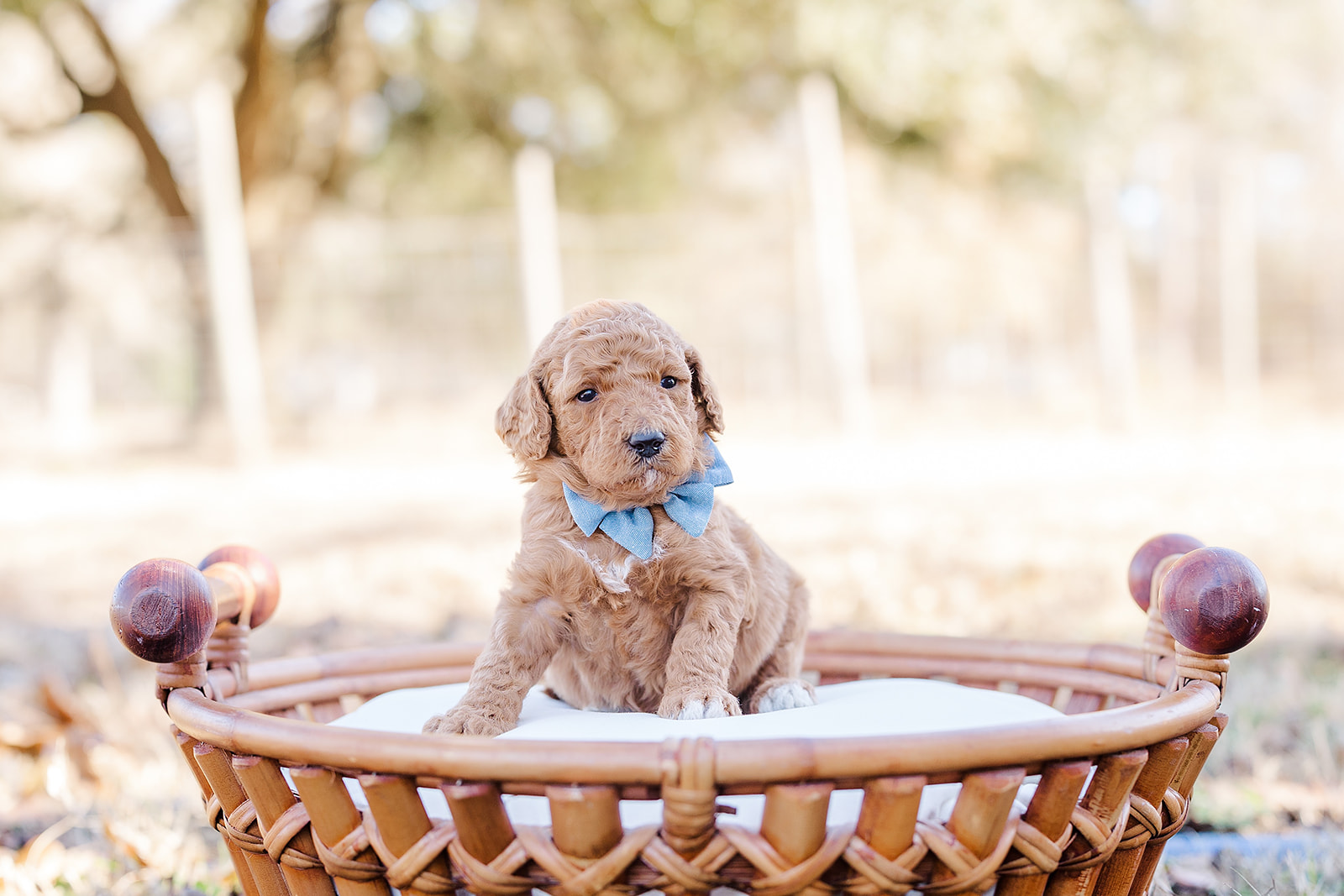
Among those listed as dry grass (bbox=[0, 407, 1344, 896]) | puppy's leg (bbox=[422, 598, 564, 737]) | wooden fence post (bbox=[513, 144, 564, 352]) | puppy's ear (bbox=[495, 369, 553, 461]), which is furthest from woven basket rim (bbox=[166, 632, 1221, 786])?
wooden fence post (bbox=[513, 144, 564, 352])

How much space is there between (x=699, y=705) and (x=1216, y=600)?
663mm

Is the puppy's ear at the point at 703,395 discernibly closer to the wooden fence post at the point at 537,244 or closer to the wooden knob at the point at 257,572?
the wooden knob at the point at 257,572

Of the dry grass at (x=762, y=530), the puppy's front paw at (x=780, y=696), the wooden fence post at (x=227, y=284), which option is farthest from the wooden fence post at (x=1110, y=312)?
the puppy's front paw at (x=780, y=696)

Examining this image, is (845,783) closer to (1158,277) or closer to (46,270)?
(1158,277)

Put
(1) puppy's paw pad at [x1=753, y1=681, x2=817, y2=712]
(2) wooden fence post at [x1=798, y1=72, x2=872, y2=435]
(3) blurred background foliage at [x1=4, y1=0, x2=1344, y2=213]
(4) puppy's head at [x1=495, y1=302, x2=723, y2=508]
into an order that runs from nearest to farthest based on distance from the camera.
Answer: (4) puppy's head at [x1=495, y1=302, x2=723, y2=508] → (1) puppy's paw pad at [x1=753, y1=681, x2=817, y2=712] → (2) wooden fence post at [x1=798, y1=72, x2=872, y2=435] → (3) blurred background foliage at [x1=4, y1=0, x2=1344, y2=213]

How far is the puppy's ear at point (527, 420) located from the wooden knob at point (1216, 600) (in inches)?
34.3

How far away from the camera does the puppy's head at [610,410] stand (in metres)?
1.43

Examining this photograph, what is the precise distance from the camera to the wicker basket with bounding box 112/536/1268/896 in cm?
104

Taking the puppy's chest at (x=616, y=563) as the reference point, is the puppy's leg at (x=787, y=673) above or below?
below

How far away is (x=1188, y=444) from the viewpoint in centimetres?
799

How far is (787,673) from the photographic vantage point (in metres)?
1.72

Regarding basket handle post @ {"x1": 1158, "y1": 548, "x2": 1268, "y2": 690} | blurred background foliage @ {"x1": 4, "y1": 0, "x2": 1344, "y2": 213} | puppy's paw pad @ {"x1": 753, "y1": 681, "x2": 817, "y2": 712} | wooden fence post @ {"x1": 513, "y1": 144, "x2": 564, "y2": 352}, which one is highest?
blurred background foliage @ {"x1": 4, "y1": 0, "x2": 1344, "y2": 213}

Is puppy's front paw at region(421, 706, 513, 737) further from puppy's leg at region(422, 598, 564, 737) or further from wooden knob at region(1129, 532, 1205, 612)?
wooden knob at region(1129, 532, 1205, 612)

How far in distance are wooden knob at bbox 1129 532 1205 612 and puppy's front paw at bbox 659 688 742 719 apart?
2.58ft
